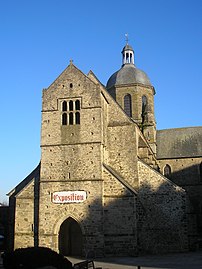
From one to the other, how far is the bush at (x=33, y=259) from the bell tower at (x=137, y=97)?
83.4 ft

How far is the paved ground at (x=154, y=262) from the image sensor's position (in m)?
18.7

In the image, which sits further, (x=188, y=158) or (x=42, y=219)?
(x=188, y=158)

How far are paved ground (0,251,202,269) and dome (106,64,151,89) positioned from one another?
21.1 m

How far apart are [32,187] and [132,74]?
63.0ft

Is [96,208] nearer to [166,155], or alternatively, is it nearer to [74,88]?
[74,88]

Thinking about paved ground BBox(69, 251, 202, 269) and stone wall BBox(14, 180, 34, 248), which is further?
stone wall BBox(14, 180, 34, 248)

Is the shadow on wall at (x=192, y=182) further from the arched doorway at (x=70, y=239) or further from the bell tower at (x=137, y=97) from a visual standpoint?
the arched doorway at (x=70, y=239)

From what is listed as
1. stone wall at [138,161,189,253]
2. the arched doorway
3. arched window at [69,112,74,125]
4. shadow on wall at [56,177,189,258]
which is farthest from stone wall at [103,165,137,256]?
arched window at [69,112,74,125]

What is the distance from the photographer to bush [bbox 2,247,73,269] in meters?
13.6

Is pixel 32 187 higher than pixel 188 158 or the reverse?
the reverse

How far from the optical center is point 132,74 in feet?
131

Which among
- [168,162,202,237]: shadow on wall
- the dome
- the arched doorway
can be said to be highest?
the dome

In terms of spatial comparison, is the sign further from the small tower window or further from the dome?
the dome

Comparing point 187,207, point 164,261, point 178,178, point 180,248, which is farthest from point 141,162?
point 178,178
